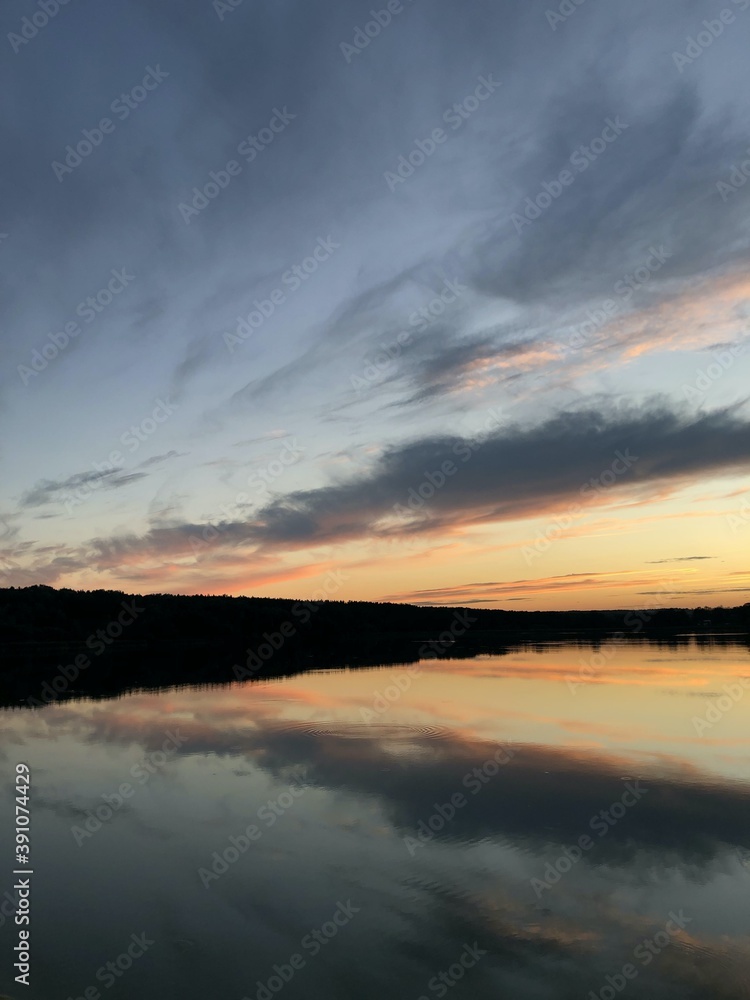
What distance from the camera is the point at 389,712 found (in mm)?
26188

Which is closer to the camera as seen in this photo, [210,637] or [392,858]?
[392,858]

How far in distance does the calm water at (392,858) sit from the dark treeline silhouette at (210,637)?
18747 mm

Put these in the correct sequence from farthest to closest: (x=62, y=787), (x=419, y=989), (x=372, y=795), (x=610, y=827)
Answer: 1. (x=62, y=787)
2. (x=372, y=795)
3. (x=610, y=827)
4. (x=419, y=989)

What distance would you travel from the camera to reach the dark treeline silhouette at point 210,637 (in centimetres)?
4609

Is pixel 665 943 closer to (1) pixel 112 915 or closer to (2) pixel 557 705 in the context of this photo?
(1) pixel 112 915

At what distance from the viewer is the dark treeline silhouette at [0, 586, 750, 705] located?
46094 millimetres

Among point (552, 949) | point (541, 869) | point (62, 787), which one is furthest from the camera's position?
point (62, 787)

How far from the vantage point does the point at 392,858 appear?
11.4m

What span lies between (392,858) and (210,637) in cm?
9763

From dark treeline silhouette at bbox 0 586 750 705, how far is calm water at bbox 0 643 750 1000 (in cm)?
1875

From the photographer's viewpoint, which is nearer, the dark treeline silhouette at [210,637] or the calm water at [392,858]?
the calm water at [392,858]

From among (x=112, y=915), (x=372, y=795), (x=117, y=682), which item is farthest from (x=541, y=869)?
(x=117, y=682)

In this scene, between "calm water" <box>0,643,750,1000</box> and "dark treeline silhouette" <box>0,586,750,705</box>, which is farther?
"dark treeline silhouette" <box>0,586,750,705</box>

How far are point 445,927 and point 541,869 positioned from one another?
8.08ft
